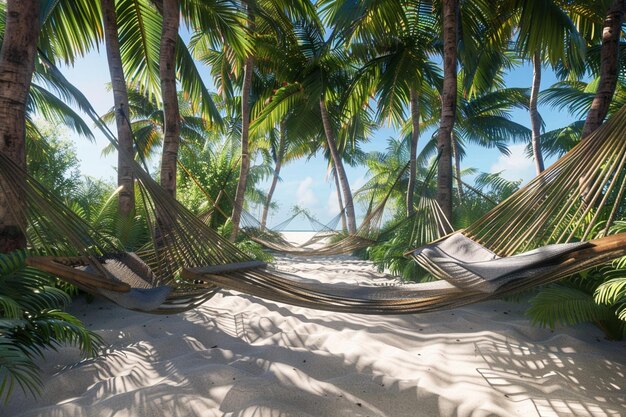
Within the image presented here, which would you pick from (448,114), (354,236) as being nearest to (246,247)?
(354,236)

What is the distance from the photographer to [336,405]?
4.61 ft

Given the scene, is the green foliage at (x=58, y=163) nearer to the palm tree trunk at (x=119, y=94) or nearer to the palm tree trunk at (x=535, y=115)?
the palm tree trunk at (x=119, y=94)

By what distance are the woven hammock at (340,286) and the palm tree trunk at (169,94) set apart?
1.27m

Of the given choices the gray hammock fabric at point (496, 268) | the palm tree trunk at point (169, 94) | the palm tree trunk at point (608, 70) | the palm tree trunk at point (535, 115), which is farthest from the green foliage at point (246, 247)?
the palm tree trunk at point (535, 115)

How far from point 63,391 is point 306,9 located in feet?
14.6

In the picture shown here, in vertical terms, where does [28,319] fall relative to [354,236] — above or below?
below

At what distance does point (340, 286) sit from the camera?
169 cm

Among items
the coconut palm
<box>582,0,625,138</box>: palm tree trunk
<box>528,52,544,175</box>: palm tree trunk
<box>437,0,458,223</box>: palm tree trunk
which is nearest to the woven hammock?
<box>437,0,458,223</box>: palm tree trunk

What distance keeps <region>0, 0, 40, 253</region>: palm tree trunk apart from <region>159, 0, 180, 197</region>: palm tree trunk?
1.29 meters

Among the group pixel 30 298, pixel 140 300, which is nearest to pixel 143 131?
pixel 30 298

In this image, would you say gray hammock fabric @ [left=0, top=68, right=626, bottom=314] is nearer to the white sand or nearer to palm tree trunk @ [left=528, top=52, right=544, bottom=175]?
the white sand

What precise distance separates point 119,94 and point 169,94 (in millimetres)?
494

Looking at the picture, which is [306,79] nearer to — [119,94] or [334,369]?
[119,94]

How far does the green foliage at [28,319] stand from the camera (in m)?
1.45
